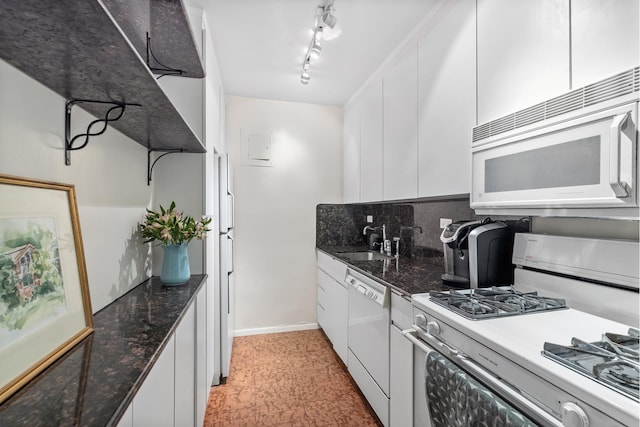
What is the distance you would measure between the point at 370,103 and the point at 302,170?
1.07 meters

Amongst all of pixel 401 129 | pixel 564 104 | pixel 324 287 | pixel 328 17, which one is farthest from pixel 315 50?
pixel 324 287

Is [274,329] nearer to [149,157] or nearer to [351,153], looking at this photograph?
[351,153]

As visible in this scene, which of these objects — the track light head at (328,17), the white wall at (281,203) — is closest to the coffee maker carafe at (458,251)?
the track light head at (328,17)

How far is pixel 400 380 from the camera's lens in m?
1.52

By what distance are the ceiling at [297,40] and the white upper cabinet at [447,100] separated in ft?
0.78

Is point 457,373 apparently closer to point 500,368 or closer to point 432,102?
point 500,368

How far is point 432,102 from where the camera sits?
70.4 inches

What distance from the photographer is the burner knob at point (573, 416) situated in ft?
2.25

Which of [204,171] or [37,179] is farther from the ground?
[204,171]

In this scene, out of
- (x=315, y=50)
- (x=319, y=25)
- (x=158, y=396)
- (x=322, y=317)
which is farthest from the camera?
(x=322, y=317)

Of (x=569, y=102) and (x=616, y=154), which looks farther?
(x=569, y=102)

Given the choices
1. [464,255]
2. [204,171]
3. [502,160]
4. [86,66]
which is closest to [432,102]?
[502,160]

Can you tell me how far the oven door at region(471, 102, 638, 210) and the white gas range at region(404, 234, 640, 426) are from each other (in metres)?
0.28

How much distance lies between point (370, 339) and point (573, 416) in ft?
4.16
